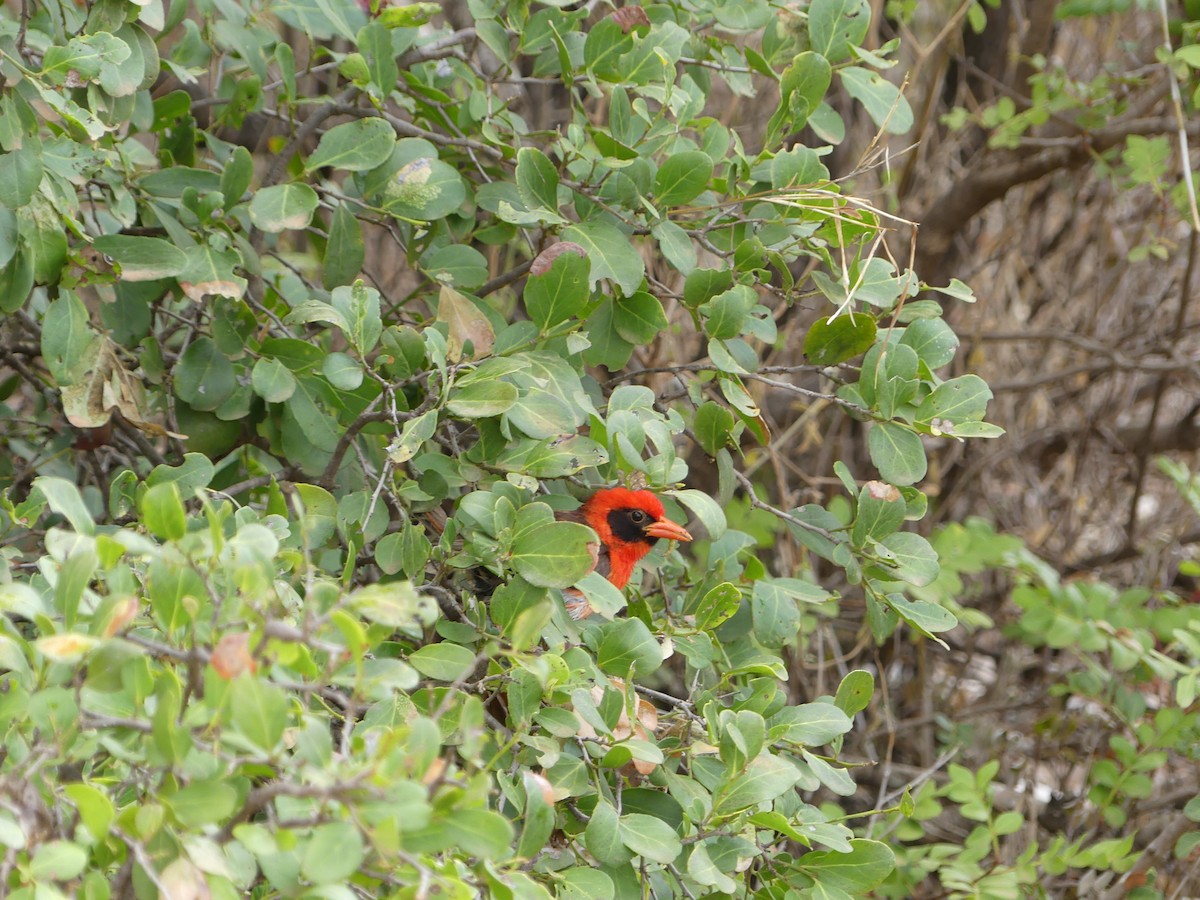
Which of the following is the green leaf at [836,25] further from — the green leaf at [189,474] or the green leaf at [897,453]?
the green leaf at [189,474]

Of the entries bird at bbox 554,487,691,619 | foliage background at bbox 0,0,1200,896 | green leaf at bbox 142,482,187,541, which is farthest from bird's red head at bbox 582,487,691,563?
green leaf at bbox 142,482,187,541

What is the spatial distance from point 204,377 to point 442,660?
92cm

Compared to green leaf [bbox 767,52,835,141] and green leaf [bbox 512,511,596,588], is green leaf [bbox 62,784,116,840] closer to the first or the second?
green leaf [bbox 512,511,596,588]

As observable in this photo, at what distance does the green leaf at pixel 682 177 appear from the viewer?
2.05m

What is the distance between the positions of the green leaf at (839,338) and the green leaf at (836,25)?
1.89ft

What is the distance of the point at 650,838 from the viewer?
165 centimetres

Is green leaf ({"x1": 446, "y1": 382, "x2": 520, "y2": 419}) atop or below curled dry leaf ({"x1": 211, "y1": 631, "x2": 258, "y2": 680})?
below

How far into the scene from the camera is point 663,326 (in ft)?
7.09

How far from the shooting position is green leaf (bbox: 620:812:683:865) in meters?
1.62

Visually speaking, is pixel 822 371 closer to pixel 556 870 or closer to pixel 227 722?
pixel 556 870

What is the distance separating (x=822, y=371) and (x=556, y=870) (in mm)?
990

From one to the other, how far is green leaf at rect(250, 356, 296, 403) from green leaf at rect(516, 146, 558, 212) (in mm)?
519

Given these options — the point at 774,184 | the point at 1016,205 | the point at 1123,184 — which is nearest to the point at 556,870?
the point at 774,184

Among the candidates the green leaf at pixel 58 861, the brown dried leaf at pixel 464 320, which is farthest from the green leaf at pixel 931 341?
the green leaf at pixel 58 861
